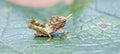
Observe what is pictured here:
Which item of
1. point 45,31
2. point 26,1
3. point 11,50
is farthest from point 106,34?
point 26,1

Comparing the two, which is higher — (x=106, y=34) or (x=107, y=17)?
(x=107, y=17)

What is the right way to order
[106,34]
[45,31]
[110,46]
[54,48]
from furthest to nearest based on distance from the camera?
1. [45,31]
2. [106,34]
3. [54,48]
4. [110,46]

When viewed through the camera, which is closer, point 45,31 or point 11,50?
point 11,50

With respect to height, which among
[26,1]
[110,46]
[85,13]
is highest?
[26,1]

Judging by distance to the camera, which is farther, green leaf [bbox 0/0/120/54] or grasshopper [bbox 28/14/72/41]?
grasshopper [bbox 28/14/72/41]

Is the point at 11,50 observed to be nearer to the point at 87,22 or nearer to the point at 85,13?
the point at 87,22

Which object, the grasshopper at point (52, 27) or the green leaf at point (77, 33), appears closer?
the green leaf at point (77, 33)

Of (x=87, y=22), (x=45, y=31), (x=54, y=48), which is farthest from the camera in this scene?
(x=87, y=22)
